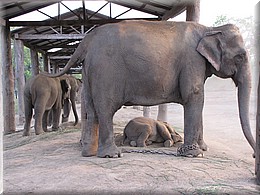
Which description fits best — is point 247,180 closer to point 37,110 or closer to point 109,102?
point 109,102

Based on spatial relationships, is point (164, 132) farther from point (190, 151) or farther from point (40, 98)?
point (40, 98)

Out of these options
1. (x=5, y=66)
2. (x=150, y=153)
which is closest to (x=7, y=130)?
(x=5, y=66)

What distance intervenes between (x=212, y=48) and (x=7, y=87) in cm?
610

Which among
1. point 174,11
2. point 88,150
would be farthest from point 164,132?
point 174,11

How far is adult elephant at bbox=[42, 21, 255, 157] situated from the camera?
15.2 feet

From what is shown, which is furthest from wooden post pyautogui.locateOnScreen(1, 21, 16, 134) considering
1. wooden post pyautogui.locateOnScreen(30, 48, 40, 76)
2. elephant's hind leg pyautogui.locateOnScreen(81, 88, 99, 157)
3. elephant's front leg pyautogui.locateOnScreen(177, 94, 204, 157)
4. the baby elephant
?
elephant's front leg pyautogui.locateOnScreen(177, 94, 204, 157)

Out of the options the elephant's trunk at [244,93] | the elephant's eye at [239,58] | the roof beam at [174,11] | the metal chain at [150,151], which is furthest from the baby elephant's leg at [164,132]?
the roof beam at [174,11]

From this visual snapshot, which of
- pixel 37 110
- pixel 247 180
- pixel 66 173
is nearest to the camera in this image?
pixel 247 180

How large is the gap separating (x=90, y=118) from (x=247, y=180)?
228 centimetres

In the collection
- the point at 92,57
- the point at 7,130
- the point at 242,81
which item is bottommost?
the point at 7,130

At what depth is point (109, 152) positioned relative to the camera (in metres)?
4.53

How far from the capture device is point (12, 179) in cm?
345

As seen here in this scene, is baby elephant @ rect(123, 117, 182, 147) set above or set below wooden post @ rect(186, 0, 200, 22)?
below

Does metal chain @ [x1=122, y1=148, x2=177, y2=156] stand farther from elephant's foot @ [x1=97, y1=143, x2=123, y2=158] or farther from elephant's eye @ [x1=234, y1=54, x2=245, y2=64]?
elephant's eye @ [x1=234, y1=54, x2=245, y2=64]
